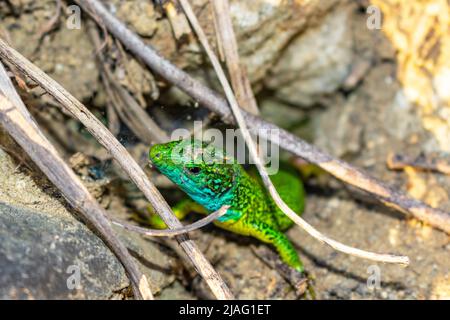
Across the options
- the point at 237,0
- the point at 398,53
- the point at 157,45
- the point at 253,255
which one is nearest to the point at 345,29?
the point at 398,53

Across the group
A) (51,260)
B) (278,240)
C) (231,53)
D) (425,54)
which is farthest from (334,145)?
(51,260)

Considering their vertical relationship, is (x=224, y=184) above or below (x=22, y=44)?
below

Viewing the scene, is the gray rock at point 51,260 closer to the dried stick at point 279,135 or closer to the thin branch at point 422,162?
the dried stick at point 279,135

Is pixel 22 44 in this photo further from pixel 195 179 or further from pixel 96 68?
pixel 195 179

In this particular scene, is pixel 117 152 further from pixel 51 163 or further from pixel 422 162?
pixel 422 162

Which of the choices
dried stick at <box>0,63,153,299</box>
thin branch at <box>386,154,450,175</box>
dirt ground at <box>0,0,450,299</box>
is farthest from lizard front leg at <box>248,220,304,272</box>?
dried stick at <box>0,63,153,299</box>

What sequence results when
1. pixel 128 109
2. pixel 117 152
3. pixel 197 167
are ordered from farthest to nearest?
pixel 128 109 < pixel 197 167 < pixel 117 152

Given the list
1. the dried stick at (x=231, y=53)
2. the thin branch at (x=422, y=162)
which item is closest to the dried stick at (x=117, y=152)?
the dried stick at (x=231, y=53)
